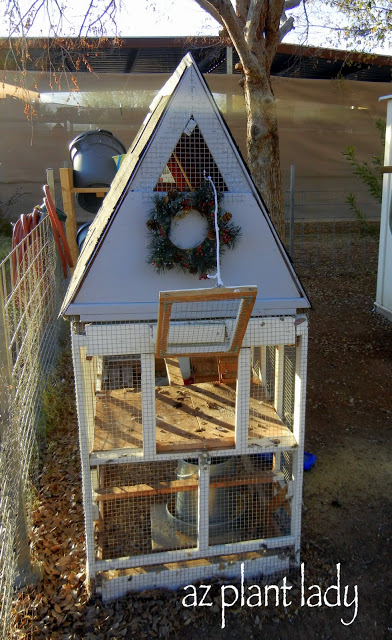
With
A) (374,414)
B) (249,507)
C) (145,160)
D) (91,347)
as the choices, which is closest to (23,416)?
(91,347)

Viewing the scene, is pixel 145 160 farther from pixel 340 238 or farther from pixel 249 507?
pixel 340 238

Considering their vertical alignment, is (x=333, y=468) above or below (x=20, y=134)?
below

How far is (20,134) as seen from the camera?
13156 millimetres

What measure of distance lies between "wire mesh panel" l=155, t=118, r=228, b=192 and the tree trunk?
3.00 meters

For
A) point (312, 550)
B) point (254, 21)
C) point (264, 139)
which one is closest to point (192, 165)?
point (312, 550)

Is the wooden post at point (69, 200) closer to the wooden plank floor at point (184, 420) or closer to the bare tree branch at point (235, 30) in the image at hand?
the bare tree branch at point (235, 30)

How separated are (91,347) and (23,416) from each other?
130cm

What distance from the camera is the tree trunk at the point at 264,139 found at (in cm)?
553

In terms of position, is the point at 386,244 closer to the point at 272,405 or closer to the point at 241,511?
the point at 272,405

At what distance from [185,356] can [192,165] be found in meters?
0.90

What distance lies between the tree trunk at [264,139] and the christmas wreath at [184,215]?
3.11m

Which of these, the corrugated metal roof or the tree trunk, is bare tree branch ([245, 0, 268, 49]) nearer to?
the tree trunk

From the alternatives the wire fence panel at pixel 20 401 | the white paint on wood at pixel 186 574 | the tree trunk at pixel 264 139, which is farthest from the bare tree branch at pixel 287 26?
the white paint on wood at pixel 186 574

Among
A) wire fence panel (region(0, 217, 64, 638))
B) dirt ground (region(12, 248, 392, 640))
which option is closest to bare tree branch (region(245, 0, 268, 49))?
wire fence panel (region(0, 217, 64, 638))
